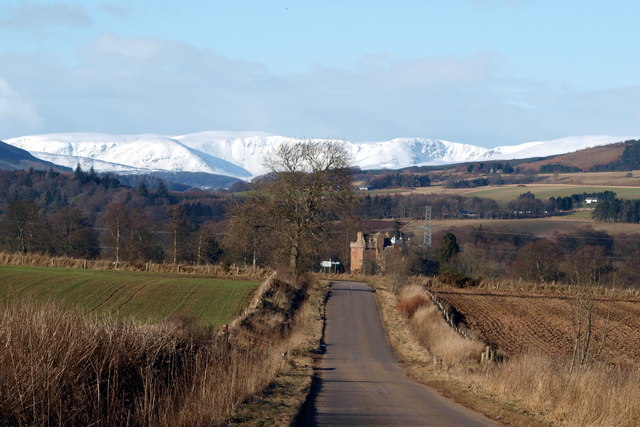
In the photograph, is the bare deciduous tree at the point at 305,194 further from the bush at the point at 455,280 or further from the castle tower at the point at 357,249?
the castle tower at the point at 357,249

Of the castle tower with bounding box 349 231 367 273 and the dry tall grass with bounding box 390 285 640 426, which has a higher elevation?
the dry tall grass with bounding box 390 285 640 426

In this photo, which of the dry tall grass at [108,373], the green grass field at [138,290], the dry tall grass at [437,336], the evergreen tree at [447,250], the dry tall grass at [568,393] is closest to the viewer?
the dry tall grass at [108,373]

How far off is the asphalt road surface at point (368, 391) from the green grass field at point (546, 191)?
112091mm

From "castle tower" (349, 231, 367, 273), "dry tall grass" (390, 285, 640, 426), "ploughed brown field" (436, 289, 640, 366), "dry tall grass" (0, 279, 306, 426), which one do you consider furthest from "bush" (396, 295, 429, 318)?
"castle tower" (349, 231, 367, 273)

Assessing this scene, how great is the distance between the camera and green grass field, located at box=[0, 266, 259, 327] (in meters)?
35.0

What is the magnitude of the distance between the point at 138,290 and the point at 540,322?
→ 21.8 m

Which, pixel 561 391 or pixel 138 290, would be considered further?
pixel 138 290

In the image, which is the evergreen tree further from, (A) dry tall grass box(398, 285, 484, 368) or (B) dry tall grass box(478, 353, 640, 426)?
(B) dry tall grass box(478, 353, 640, 426)

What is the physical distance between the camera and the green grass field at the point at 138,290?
3497 cm

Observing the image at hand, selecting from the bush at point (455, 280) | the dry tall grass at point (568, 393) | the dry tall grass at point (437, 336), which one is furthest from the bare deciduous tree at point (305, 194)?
the dry tall grass at point (568, 393)

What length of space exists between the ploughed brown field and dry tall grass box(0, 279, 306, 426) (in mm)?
19304

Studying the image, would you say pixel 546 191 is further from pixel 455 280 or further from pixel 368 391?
pixel 368 391

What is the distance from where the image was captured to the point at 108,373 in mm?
9680

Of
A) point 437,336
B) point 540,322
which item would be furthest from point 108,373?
point 540,322
